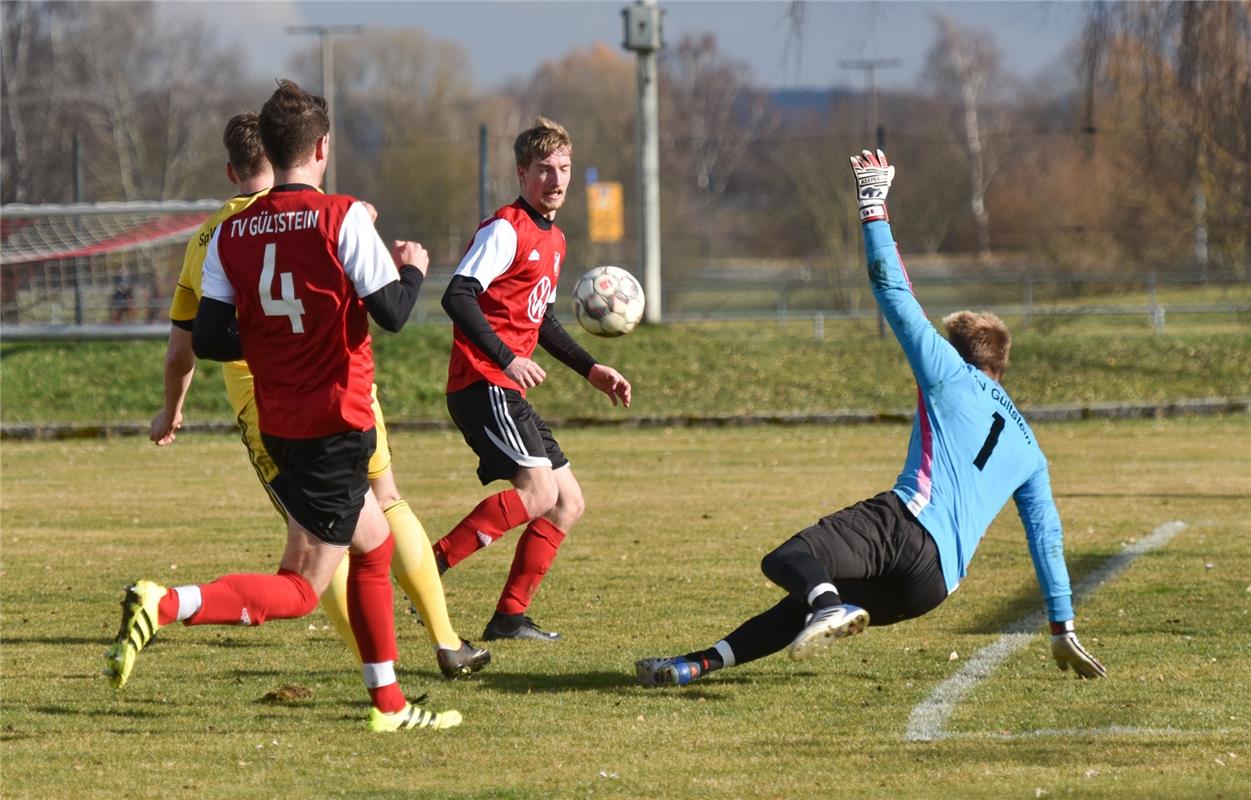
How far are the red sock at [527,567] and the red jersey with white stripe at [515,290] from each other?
2.18 ft

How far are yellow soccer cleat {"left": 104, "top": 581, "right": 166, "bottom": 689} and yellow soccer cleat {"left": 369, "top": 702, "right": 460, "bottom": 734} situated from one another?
89cm

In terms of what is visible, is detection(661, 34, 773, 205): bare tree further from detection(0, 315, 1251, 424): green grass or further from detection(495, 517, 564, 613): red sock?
detection(495, 517, 564, 613): red sock

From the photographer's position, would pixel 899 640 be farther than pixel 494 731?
Yes

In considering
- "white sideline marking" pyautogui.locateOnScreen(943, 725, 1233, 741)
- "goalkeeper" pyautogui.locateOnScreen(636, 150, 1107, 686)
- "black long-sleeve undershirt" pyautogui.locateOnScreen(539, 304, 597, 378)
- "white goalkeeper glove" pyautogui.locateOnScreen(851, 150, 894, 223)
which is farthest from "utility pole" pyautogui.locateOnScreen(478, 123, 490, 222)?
"white sideline marking" pyautogui.locateOnScreen(943, 725, 1233, 741)

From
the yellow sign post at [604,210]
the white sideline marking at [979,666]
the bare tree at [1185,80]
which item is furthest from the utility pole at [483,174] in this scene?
the white sideline marking at [979,666]

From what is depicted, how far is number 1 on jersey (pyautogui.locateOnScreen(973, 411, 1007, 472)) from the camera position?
218 inches

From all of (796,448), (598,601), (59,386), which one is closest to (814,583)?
(598,601)

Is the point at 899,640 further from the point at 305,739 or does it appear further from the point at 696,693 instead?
the point at 305,739

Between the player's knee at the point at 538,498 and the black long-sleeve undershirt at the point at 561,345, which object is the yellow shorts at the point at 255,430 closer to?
the player's knee at the point at 538,498

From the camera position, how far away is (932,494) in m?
5.48

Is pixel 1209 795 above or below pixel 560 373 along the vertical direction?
above

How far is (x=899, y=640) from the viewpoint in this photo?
6.89 metres

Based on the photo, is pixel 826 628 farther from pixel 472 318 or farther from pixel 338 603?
pixel 472 318

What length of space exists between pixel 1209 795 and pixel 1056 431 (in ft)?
44.5
